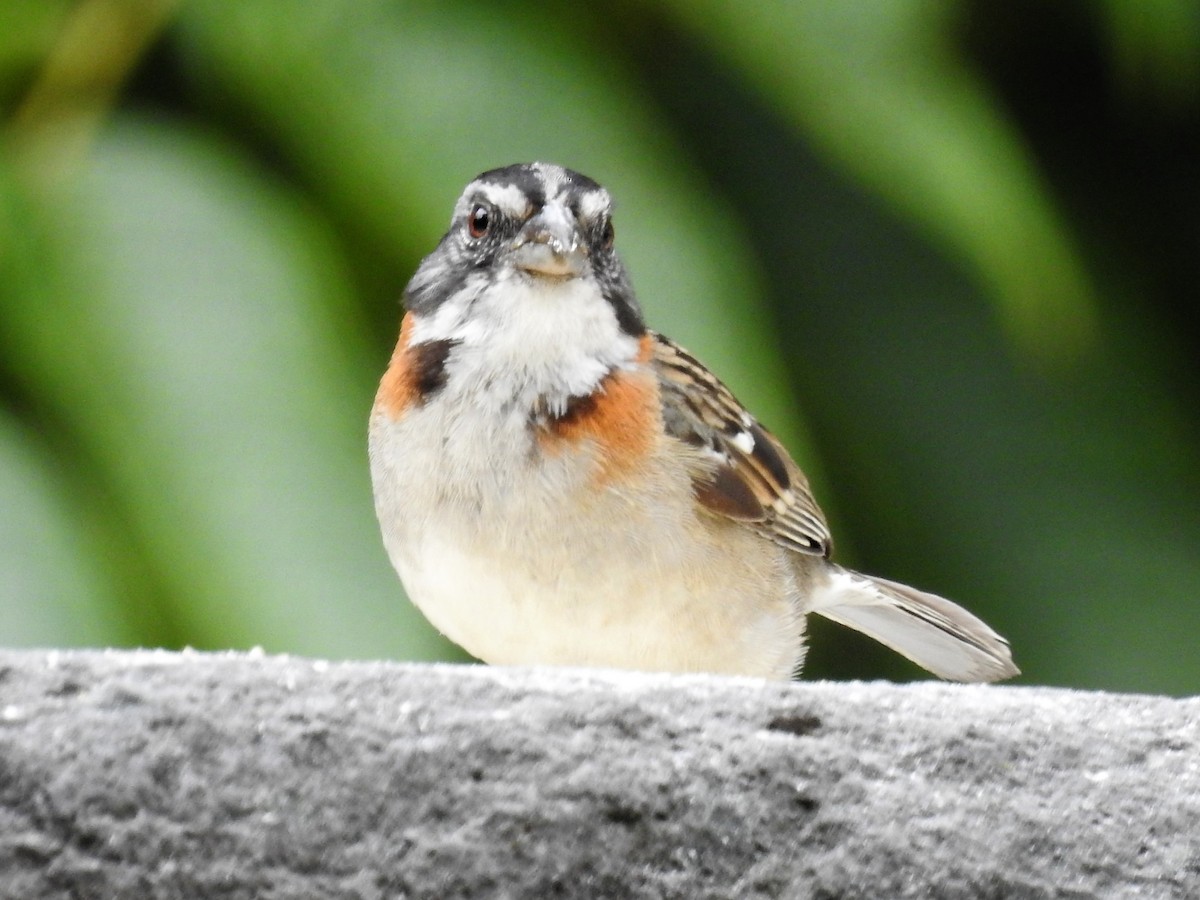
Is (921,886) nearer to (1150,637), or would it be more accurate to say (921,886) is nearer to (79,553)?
(79,553)

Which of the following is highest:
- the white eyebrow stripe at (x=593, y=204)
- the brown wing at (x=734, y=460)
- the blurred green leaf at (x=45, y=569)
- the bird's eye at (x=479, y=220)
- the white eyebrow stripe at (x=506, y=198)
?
the white eyebrow stripe at (x=593, y=204)

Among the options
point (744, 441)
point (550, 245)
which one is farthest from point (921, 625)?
point (550, 245)

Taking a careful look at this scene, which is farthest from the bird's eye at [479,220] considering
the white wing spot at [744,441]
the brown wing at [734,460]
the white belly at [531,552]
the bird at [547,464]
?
the white wing spot at [744,441]

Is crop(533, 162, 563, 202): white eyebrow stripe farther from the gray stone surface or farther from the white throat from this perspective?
the gray stone surface

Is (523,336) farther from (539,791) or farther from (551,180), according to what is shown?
(539,791)

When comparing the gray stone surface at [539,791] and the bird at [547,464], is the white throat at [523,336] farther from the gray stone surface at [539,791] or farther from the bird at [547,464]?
the gray stone surface at [539,791]

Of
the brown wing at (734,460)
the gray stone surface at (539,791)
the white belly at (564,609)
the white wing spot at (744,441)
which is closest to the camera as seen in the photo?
the gray stone surface at (539,791)

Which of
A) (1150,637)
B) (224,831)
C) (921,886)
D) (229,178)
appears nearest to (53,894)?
(224,831)
